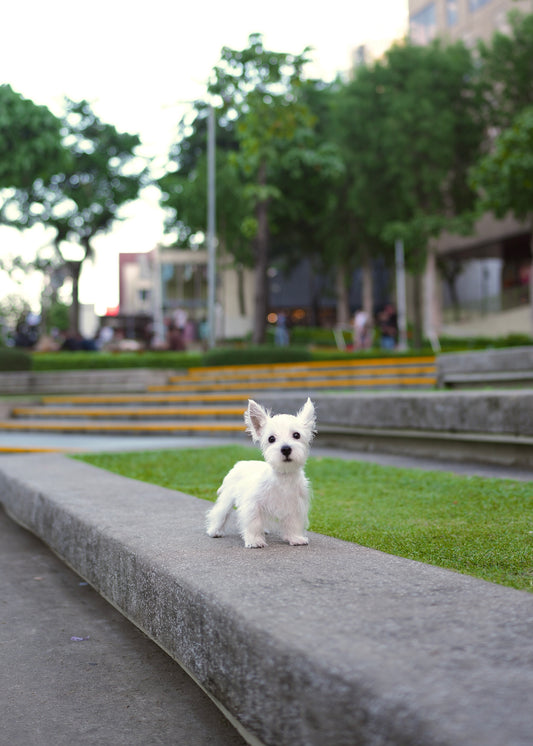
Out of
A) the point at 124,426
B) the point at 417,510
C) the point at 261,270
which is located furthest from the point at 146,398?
the point at 261,270

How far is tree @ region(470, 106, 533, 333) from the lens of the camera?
19703 mm

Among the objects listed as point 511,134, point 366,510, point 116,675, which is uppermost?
point 511,134

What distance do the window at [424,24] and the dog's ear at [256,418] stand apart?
53823 mm

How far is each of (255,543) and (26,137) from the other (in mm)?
22542

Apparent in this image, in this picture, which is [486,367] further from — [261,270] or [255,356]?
[261,270]

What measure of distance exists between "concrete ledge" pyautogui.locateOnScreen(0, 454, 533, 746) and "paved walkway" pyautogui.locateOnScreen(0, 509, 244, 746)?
149 mm

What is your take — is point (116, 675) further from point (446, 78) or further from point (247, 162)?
point (446, 78)

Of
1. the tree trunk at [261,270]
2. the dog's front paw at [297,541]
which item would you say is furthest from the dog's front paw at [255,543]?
the tree trunk at [261,270]

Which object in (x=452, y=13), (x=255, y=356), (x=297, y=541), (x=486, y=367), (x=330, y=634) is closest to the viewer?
(x=330, y=634)

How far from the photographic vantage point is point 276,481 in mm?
3654

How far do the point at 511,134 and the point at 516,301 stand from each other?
25.0 metres

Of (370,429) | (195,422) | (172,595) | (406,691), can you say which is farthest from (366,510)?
(195,422)

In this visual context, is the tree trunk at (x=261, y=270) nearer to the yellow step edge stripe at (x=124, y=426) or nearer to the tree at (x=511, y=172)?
the tree at (x=511, y=172)

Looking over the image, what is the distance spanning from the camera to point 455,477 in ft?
21.0
